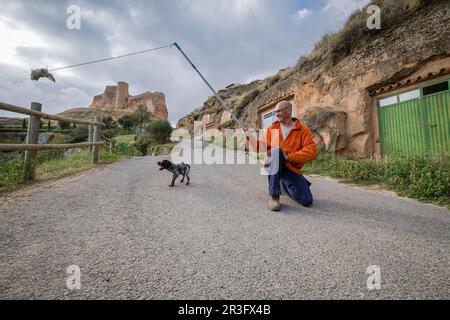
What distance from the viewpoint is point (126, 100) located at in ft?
266

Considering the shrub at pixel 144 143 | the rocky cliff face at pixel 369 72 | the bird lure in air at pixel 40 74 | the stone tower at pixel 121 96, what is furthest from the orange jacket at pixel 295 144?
the stone tower at pixel 121 96

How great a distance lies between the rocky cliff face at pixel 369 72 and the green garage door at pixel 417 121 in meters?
0.29

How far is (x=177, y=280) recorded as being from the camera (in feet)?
4.25

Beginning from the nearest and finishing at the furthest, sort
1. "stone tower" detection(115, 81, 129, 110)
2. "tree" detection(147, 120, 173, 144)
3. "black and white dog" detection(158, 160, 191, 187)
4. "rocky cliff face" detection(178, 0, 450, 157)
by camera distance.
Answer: "black and white dog" detection(158, 160, 191, 187)
"rocky cliff face" detection(178, 0, 450, 157)
"tree" detection(147, 120, 173, 144)
"stone tower" detection(115, 81, 129, 110)

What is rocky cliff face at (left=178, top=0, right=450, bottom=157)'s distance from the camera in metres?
5.84

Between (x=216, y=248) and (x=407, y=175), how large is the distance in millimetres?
4633

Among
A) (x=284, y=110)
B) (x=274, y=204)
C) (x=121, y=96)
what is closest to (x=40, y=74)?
(x=284, y=110)

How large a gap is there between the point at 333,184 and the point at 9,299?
200 inches

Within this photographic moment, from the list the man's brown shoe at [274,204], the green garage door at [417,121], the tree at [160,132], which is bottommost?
the man's brown shoe at [274,204]

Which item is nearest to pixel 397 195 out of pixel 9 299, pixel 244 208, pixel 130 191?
pixel 244 208

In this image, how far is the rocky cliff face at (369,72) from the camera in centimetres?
584

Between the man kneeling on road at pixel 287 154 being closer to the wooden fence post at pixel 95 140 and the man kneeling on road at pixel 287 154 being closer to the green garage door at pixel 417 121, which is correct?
the green garage door at pixel 417 121
